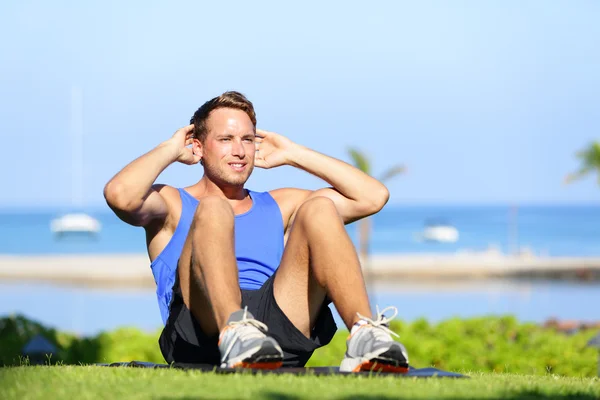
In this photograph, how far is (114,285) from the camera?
33.7m

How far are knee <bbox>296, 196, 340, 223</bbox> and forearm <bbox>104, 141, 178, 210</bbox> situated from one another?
0.86m

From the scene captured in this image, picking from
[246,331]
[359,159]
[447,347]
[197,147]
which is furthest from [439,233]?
[246,331]

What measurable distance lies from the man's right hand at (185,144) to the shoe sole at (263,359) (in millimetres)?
1543

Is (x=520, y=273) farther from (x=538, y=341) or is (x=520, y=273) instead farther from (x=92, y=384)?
(x=92, y=384)

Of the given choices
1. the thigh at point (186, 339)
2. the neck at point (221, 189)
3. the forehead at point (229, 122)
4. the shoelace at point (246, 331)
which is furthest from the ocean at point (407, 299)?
the shoelace at point (246, 331)

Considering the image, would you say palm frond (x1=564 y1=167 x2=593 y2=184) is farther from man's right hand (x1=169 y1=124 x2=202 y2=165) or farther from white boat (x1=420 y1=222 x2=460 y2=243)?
white boat (x1=420 y1=222 x2=460 y2=243)

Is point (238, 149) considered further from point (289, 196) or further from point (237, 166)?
point (289, 196)

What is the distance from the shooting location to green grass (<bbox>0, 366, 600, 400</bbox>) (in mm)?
3523

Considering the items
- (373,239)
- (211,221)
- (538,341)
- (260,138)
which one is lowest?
(538,341)

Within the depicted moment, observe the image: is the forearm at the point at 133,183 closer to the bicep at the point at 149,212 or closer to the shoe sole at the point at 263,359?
the bicep at the point at 149,212

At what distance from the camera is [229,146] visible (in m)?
4.94

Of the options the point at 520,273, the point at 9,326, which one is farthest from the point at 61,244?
the point at 9,326

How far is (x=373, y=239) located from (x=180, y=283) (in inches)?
2184

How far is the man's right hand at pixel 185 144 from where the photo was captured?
16.6ft
